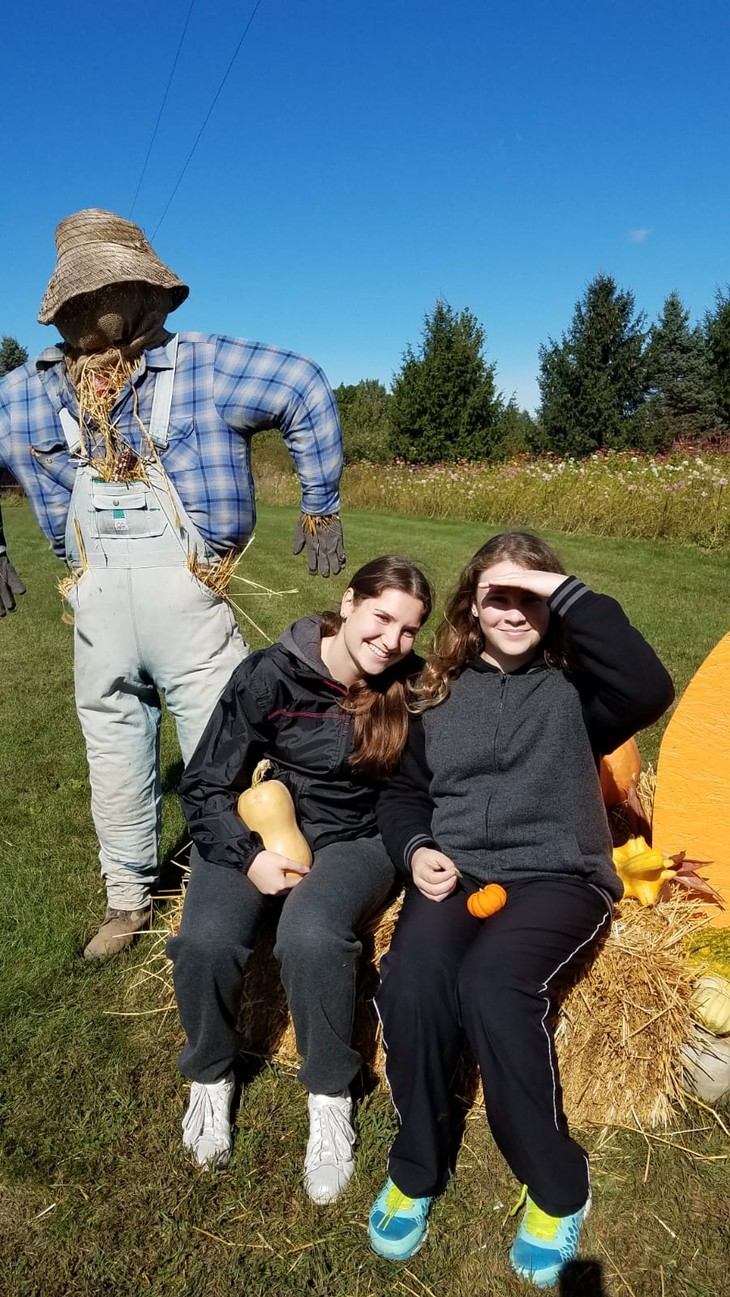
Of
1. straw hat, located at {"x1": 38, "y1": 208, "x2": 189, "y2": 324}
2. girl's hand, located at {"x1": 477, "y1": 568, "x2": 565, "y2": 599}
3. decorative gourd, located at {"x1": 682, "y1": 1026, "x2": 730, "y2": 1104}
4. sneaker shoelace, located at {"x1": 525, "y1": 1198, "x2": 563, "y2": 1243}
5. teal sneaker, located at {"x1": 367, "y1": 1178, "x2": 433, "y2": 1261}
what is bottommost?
teal sneaker, located at {"x1": 367, "y1": 1178, "x2": 433, "y2": 1261}

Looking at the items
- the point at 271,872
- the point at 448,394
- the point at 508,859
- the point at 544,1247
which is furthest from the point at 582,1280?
the point at 448,394

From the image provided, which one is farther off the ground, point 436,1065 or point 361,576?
point 361,576

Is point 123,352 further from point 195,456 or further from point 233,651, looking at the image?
point 233,651

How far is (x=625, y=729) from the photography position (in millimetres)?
2426

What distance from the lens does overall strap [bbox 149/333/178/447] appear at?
290cm

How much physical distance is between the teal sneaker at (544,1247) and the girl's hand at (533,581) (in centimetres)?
147

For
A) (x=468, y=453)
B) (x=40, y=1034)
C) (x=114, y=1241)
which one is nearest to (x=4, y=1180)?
(x=114, y=1241)

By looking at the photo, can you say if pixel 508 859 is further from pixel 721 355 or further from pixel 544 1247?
pixel 721 355

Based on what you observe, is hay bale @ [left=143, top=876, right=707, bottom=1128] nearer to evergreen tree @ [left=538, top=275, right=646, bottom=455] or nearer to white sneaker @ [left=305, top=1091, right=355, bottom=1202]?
white sneaker @ [left=305, top=1091, right=355, bottom=1202]

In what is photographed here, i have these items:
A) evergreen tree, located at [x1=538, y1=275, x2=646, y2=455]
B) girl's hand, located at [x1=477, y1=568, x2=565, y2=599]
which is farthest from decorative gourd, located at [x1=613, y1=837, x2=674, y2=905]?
evergreen tree, located at [x1=538, y1=275, x2=646, y2=455]

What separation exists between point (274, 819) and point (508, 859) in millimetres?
674

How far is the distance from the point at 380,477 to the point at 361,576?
1773 centimetres

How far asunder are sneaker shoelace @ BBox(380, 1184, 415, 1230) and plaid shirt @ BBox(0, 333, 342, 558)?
2.01m

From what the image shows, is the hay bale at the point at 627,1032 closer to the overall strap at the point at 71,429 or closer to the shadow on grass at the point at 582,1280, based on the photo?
the shadow on grass at the point at 582,1280
